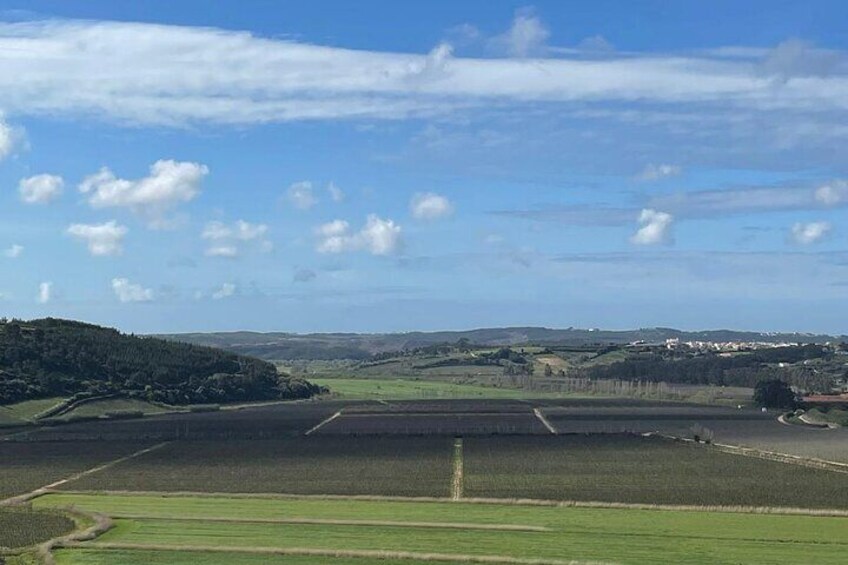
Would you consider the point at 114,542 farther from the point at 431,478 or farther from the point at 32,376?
the point at 32,376

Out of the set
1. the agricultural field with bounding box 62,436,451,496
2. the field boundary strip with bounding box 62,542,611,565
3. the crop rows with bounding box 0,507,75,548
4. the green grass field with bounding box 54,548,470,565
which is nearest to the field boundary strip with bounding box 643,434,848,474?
the agricultural field with bounding box 62,436,451,496

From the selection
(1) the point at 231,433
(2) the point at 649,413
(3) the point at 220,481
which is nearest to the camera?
(3) the point at 220,481

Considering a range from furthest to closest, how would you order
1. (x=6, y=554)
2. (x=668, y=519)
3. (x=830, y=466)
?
(x=830, y=466), (x=668, y=519), (x=6, y=554)

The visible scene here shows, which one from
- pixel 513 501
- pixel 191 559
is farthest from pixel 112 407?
pixel 191 559

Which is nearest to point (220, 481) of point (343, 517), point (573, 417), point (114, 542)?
point (343, 517)

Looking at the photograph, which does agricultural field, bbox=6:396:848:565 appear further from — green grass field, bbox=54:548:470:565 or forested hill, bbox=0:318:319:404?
forested hill, bbox=0:318:319:404

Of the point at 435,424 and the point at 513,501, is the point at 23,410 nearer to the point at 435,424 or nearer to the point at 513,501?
the point at 435,424

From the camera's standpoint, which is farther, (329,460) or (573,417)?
(573,417)
